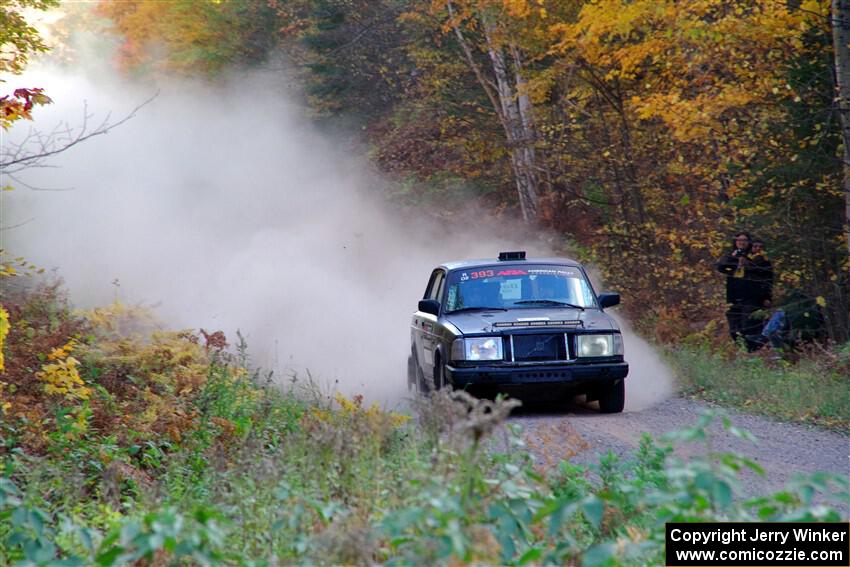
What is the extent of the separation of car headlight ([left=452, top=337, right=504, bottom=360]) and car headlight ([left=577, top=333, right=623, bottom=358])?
36.2 inches

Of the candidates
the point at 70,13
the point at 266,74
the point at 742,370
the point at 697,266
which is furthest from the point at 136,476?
the point at 70,13

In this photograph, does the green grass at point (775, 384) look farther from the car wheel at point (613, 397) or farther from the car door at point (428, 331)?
the car door at point (428, 331)

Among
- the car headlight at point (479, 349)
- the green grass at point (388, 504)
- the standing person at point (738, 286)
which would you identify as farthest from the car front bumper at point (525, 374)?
the standing person at point (738, 286)

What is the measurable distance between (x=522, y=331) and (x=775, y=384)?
12.8 ft

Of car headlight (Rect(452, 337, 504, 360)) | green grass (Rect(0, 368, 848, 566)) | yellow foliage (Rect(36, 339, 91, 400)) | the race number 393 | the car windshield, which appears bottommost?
the race number 393

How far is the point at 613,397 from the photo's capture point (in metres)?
12.2

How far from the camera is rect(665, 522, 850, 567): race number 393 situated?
15.5 ft

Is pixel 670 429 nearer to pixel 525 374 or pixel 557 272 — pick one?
pixel 525 374

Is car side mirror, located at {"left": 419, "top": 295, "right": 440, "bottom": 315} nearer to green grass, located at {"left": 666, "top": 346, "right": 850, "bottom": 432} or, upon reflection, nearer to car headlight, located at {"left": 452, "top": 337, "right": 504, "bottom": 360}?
car headlight, located at {"left": 452, "top": 337, "right": 504, "bottom": 360}

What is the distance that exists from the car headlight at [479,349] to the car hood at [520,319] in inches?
4.1

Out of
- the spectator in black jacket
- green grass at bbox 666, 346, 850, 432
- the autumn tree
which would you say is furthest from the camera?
the autumn tree

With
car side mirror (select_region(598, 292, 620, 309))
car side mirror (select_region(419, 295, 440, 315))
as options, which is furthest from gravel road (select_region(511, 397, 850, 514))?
car side mirror (select_region(419, 295, 440, 315))

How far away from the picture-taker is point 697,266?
21.6m

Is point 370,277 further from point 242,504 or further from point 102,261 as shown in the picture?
point 242,504
